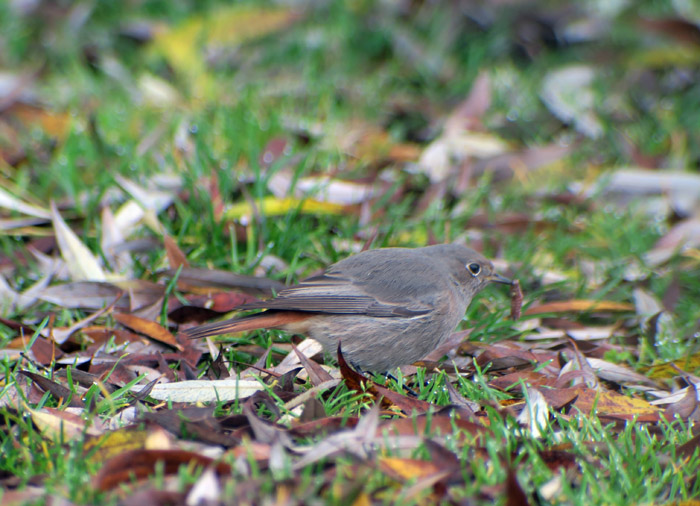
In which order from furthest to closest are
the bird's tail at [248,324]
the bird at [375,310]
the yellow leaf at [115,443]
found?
the bird at [375,310] → the bird's tail at [248,324] → the yellow leaf at [115,443]

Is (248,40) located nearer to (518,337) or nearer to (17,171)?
(17,171)

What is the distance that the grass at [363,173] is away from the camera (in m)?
2.94

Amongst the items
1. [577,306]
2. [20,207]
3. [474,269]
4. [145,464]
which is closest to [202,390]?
[145,464]

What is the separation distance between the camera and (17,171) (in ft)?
18.7

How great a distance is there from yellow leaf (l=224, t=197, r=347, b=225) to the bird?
885 mm

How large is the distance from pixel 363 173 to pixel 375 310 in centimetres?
198

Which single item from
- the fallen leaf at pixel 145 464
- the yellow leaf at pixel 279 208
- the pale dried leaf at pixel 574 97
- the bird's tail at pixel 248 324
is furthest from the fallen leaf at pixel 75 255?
the pale dried leaf at pixel 574 97

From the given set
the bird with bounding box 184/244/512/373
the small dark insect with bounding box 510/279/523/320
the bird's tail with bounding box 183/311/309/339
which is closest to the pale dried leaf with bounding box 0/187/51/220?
the bird's tail with bounding box 183/311/309/339

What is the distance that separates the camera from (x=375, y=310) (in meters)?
4.30

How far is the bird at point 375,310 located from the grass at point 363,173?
23 centimetres

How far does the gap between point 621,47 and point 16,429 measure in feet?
21.7

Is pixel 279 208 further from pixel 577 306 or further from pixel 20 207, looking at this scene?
pixel 577 306

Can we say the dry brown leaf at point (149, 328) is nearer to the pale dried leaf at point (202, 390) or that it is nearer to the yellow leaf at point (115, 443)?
the pale dried leaf at point (202, 390)

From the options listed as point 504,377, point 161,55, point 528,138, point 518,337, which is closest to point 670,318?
point 518,337
